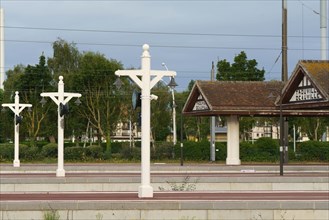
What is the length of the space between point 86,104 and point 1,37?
17255 mm

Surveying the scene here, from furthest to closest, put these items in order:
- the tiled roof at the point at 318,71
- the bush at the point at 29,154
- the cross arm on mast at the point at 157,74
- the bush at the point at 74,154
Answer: the bush at the point at 74,154 → the bush at the point at 29,154 → the tiled roof at the point at 318,71 → the cross arm on mast at the point at 157,74

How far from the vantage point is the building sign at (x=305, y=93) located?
39781mm

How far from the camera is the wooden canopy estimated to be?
1597 inches

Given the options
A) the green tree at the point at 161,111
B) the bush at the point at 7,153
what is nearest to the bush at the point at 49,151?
the bush at the point at 7,153

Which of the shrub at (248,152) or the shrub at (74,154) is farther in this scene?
the shrub at (74,154)

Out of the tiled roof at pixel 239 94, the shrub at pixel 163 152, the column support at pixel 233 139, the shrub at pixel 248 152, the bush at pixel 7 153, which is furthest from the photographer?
the shrub at pixel 163 152

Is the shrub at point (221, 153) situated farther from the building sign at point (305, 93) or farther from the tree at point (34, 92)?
the building sign at point (305, 93)

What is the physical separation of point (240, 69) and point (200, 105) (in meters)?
27.3

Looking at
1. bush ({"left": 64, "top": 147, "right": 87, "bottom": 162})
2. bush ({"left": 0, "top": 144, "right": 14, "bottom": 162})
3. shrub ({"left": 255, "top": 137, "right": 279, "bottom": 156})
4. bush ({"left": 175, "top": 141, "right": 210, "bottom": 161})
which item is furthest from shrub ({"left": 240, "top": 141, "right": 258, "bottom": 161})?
bush ({"left": 0, "top": 144, "right": 14, "bottom": 162})

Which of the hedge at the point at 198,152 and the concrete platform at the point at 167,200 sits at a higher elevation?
the hedge at the point at 198,152

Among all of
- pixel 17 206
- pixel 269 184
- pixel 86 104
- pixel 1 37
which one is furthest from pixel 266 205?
pixel 1 37

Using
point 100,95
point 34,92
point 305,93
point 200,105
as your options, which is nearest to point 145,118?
point 305,93

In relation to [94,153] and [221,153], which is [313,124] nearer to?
[221,153]

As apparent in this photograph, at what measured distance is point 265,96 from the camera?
185ft
